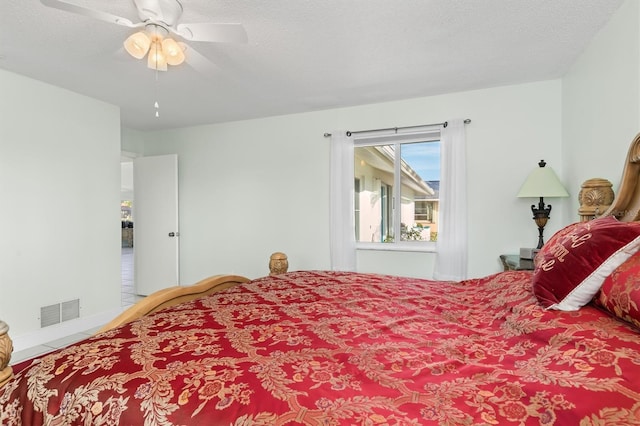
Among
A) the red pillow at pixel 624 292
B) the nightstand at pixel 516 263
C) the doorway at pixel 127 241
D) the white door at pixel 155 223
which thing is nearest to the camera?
the red pillow at pixel 624 292

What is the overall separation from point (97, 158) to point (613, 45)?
470 cm

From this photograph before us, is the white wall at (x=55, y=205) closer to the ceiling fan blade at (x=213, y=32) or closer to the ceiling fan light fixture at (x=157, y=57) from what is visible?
the ceiling fan light fixture at (x=157, y=57)

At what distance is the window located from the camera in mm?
3764

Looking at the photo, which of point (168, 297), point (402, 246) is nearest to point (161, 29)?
point (168, 297)

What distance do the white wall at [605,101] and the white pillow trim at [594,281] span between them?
4.04 feet

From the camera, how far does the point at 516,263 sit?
2.73 metres

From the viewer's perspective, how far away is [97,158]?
3.71m

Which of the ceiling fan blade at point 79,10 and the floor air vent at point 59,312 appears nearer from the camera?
the ceiling fan blade at point 79,10

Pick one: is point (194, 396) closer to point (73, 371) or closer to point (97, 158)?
point (73, 371)

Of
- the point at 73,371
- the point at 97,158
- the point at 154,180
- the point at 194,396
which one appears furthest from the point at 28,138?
the point at 194,396

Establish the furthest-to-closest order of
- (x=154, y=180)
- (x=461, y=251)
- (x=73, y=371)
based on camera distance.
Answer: (x=154, y=180)
(x=461, y=251)
(x=73, y=371)

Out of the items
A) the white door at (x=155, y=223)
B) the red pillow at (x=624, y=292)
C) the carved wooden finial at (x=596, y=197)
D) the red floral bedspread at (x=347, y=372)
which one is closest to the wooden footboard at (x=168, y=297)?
the red floral bedspread at (x=347, y=372)

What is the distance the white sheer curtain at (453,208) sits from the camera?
3371 mm

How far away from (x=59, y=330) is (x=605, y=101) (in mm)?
5101
